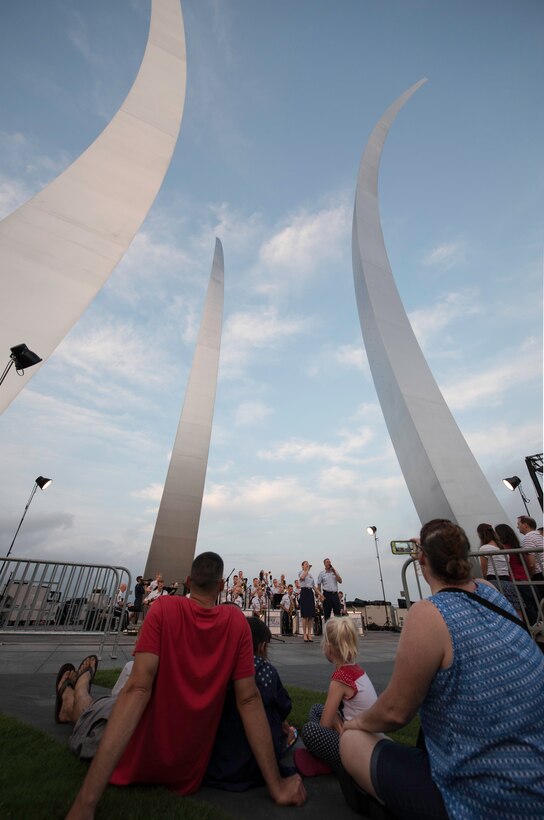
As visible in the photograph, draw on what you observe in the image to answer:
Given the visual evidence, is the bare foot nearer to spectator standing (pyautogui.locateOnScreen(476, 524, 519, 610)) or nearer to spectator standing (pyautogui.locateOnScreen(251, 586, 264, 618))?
spectator standing (pyautogui.locateOnScreen(476, 524, 519, 610))

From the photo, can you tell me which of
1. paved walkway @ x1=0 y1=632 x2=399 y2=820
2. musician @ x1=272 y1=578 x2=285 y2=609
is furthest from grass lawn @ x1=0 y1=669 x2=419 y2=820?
musician @ x1=272 y1=578 x2=285 y2=609

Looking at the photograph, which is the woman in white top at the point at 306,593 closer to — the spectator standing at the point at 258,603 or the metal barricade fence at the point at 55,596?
the spectator standing at the point at 258,603

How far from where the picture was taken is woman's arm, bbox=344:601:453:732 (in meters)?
1.08

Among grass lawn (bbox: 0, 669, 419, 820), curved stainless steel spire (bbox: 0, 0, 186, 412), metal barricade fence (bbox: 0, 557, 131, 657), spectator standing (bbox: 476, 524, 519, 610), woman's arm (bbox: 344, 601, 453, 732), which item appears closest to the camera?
woman's arm (bbox: 344, 601, 453, 732)

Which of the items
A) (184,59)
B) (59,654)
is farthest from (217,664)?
(184,59)

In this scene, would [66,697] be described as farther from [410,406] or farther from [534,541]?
[410,406]

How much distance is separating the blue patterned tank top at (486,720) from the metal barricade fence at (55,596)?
14.5 feet

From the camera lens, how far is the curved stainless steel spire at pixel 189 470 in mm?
14141

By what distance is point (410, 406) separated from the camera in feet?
30.2

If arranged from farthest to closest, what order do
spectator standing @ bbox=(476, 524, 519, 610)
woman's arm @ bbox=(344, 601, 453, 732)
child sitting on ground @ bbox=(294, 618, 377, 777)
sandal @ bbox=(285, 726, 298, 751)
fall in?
1. spectator standing @ bbox=(476, 524, 519, 610)
2. sandal @ bbox=(285, 726, 298, 751)
3. child sitting on ground @ bbox=(294, 618, 377, 777)
4. woman's arm @ bbox=(344, 601, 453, 732)

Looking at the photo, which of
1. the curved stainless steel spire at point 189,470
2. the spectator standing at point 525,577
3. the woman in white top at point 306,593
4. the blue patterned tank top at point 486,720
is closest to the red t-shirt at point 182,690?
the blue patterned tank top at point 486,720

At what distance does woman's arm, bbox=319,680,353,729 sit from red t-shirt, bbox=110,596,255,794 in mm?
598

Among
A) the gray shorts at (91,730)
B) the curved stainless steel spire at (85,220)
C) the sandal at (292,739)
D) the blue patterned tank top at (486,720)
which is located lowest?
the sandal at (292,739)

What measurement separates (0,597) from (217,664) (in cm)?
486
